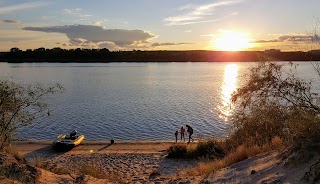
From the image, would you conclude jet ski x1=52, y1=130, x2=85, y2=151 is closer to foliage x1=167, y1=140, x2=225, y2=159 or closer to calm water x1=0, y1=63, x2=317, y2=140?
calm water x1=0, y1=63, x2=317, y2=140

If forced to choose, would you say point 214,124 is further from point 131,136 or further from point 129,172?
point 129,172

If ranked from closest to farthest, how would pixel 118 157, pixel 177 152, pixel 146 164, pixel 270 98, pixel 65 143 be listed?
1. pixel 270 98
2. pixel 146 164
3. pixel 177 152
4. pixel 118 157
5. pixel 65 143

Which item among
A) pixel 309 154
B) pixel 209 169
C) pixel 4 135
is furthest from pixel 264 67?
pixel 4 135

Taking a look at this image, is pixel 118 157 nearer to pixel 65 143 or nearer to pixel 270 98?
pixel 65 143

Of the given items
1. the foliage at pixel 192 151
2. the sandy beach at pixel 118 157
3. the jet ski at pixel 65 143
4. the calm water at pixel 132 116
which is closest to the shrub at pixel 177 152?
the foliage at pixel 192 151

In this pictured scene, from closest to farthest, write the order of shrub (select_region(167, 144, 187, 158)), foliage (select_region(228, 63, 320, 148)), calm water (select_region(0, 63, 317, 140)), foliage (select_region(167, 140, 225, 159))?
foliage (select_region(228, 63, 320, 148)), foliage (select_region(167, 140, 225, 159)), shrub (select_region(167, 144, 187, 158)), calm water (select_region(0, 63, 317, 140))

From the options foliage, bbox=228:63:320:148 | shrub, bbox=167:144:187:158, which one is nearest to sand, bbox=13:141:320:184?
shrub, bbox=167:144:187:158

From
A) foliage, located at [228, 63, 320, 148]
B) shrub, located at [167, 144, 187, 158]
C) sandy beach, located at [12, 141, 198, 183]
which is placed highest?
foliage, located at [228, 63, 320, 148]

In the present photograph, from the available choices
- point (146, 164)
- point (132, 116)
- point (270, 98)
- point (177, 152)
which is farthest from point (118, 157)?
point (132, 116)

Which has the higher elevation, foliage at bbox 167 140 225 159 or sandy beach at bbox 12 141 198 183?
foliage at bbox 167 140 225 159

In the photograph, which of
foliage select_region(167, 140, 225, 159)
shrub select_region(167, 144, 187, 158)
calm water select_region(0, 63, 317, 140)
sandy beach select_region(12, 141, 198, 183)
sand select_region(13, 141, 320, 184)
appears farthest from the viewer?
calm water select_region(0, 63, 317, 140)

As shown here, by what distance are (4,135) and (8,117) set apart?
3.47ft

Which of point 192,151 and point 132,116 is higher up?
point 192,151

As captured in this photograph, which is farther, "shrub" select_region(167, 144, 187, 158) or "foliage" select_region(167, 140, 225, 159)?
"shrub" select_region(167, 144, 187, 158)
